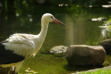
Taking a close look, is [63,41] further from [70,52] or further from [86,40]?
[70,52]

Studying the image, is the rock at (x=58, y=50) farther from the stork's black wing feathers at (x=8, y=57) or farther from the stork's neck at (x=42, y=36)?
the stork's black wing feathers at (x=8, y=57)

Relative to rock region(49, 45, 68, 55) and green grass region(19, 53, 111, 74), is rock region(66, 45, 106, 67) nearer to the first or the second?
green grass region(19, 53, 111, 74)

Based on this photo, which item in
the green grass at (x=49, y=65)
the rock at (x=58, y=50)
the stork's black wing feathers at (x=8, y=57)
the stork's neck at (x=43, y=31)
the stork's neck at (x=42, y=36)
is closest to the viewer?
the stork's black wing feathers at (x=8, y=57)

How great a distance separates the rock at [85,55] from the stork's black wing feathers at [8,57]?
16.6ft

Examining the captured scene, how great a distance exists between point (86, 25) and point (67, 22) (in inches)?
75.3

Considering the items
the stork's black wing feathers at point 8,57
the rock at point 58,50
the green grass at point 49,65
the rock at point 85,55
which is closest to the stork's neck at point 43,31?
the stork's black wing feathers at point 8,57

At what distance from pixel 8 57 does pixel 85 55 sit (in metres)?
5.53

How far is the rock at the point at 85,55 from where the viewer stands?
13677 millimetres

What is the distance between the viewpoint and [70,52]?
45.3ft

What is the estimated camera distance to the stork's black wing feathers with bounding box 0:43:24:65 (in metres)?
8.62

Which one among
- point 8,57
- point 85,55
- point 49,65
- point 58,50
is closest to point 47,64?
point 49,65

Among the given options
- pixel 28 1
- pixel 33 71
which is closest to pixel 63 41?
pixel 33 71

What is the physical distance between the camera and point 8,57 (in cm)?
877

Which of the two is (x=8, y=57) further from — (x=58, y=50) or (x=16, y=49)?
(x=58, y=50)
